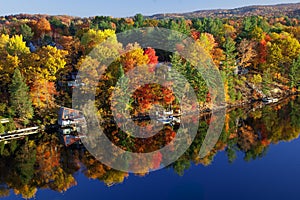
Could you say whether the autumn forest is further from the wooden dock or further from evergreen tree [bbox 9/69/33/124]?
the wooden dock

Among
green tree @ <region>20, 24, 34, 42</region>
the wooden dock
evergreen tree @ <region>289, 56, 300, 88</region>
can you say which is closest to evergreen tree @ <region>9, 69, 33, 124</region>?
the wooden dock

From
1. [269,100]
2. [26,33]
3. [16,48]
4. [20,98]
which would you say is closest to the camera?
[20,98]

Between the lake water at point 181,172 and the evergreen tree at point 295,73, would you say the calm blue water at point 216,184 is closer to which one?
the lake water at point 181,172

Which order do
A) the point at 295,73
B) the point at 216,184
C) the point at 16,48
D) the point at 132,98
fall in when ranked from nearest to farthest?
the point at 216,184
the point at 132,98
the point at 16,48
the point at 295,73

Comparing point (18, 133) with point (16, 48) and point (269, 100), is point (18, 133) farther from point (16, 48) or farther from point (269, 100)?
point (269, 100)

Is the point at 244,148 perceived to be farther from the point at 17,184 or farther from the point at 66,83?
the point at 66,83

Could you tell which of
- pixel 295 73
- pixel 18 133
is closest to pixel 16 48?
pixel 18 133
